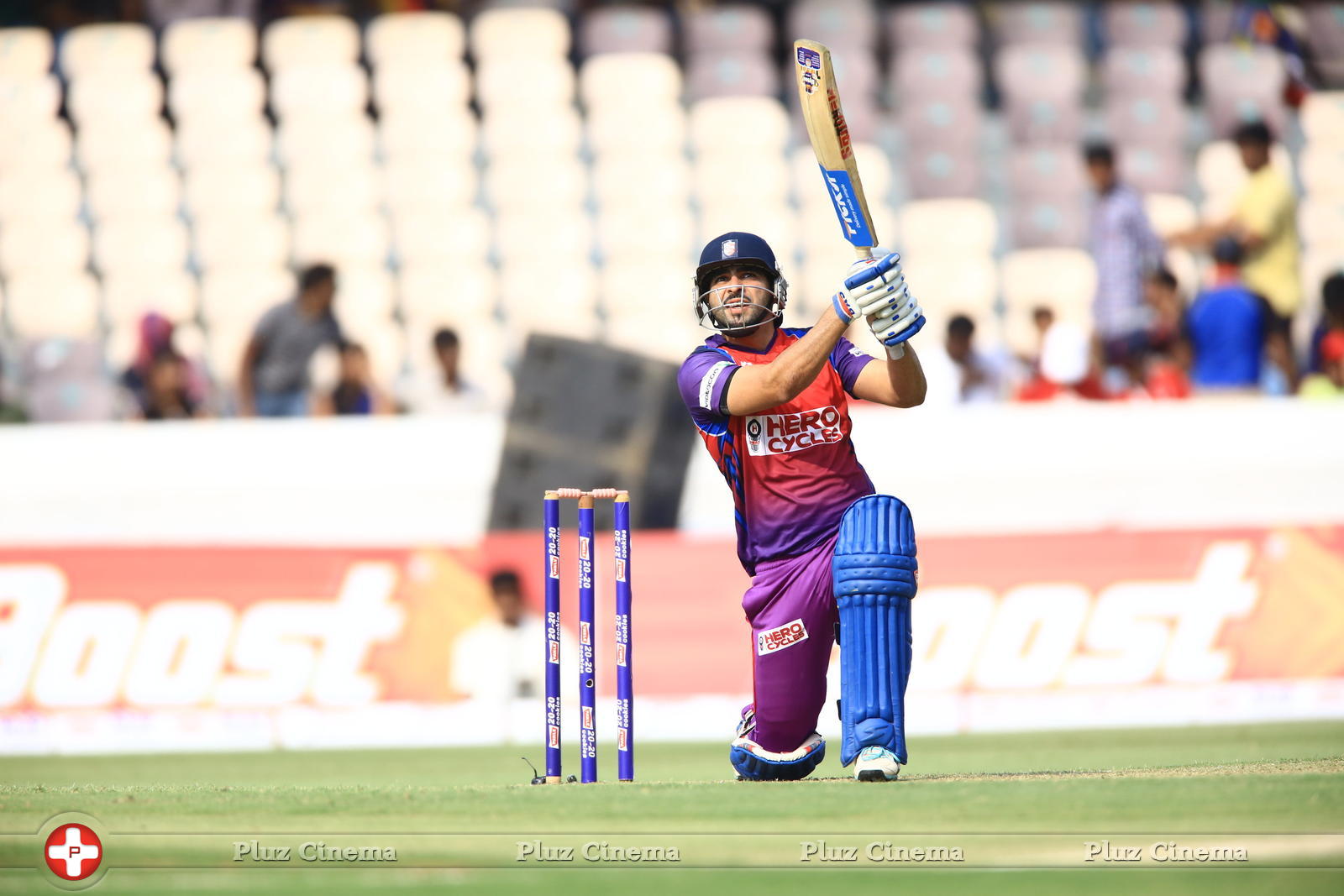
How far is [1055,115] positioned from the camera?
13.1 metres

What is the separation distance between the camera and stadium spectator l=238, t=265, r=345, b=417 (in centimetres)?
1027

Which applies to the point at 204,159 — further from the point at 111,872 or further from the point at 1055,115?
the point at 111,872

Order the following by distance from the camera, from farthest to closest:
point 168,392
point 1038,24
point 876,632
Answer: point 1038,24 → point 168,392 → point 876,632

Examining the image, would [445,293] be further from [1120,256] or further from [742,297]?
[742,297]

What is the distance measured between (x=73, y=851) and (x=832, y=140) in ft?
8.66

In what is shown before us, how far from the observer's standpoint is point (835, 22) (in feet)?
44.1

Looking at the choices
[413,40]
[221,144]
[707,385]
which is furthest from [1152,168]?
[707,385]

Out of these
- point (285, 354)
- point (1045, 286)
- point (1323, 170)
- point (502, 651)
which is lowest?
point (502, 651)

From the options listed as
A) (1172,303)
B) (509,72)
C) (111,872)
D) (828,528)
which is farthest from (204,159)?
(111,872)

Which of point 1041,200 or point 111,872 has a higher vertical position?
point 1041,200

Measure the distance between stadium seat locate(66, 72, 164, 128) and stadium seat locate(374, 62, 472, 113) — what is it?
1.69 m

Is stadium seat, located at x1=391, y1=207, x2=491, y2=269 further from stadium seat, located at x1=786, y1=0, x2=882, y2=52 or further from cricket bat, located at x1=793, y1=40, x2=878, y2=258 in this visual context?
cricket bat, located at x1=793, y1=40, x2=878, y2=258

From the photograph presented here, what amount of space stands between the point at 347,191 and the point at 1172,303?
5.93m

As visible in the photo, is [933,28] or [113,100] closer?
[113,100]
